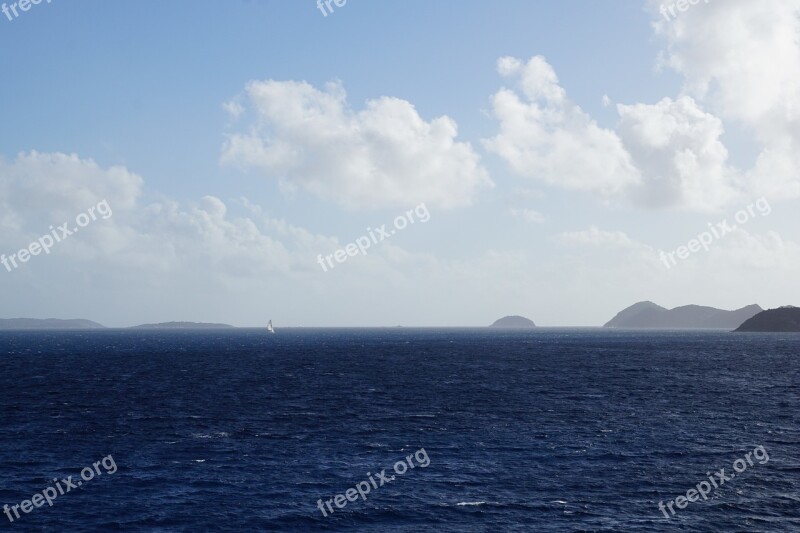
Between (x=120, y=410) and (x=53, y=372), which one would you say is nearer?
(x=120, y=410)

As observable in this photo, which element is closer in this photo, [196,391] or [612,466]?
[612,466]

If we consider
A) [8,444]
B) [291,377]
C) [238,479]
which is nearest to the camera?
[238,479]

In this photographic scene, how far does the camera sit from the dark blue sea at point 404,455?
47.3 metres

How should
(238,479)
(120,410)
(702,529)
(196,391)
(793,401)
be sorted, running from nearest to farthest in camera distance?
(702,529), (238,479), (120,410), (793,401), (196,391)

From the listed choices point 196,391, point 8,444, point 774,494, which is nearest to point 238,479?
point 8,444

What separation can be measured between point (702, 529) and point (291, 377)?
10903 centimetres

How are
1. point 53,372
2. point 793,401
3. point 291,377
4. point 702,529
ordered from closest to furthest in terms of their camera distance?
point 702,529
point 793,401
point 291,377
point 53,372

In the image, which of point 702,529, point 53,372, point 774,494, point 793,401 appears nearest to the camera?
point 702,529

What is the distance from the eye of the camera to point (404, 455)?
211 ft

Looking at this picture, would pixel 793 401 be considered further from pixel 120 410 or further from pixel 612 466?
pixel 120 410

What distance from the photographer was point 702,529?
147ft

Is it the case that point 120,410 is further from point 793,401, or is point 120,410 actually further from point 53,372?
point 793,401

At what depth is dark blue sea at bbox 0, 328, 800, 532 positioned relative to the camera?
47.3 m

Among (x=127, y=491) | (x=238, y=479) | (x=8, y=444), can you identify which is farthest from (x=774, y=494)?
(x=8, y=444)
